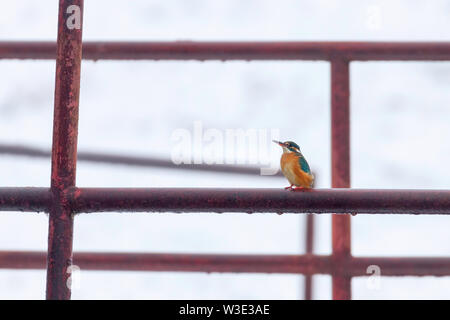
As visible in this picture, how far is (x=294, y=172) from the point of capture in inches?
37.1

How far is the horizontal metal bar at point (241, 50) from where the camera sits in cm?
129

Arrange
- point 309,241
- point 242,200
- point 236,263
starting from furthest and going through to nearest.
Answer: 1. point 309,241
2. point 236,263
3. point 242,200

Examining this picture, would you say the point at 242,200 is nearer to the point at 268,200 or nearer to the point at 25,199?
the point at 268,200

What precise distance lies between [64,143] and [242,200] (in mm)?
261

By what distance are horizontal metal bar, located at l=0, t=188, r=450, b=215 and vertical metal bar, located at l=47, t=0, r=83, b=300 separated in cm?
2

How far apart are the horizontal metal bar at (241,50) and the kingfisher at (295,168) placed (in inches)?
13.1

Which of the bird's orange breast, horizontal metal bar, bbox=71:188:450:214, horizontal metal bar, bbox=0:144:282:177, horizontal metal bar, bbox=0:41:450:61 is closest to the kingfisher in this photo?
the bird's orange breast

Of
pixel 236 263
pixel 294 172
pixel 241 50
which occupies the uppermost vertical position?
pixel 241 50

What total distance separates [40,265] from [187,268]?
16.4 inches

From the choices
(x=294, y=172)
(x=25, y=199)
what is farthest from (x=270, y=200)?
(x=25, y=199)

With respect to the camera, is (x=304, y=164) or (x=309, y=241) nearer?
(x=304, y=164)

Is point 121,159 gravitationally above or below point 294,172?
above

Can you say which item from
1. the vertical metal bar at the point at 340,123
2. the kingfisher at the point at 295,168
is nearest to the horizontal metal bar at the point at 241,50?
the vertical metal bar at the point at 340,123
